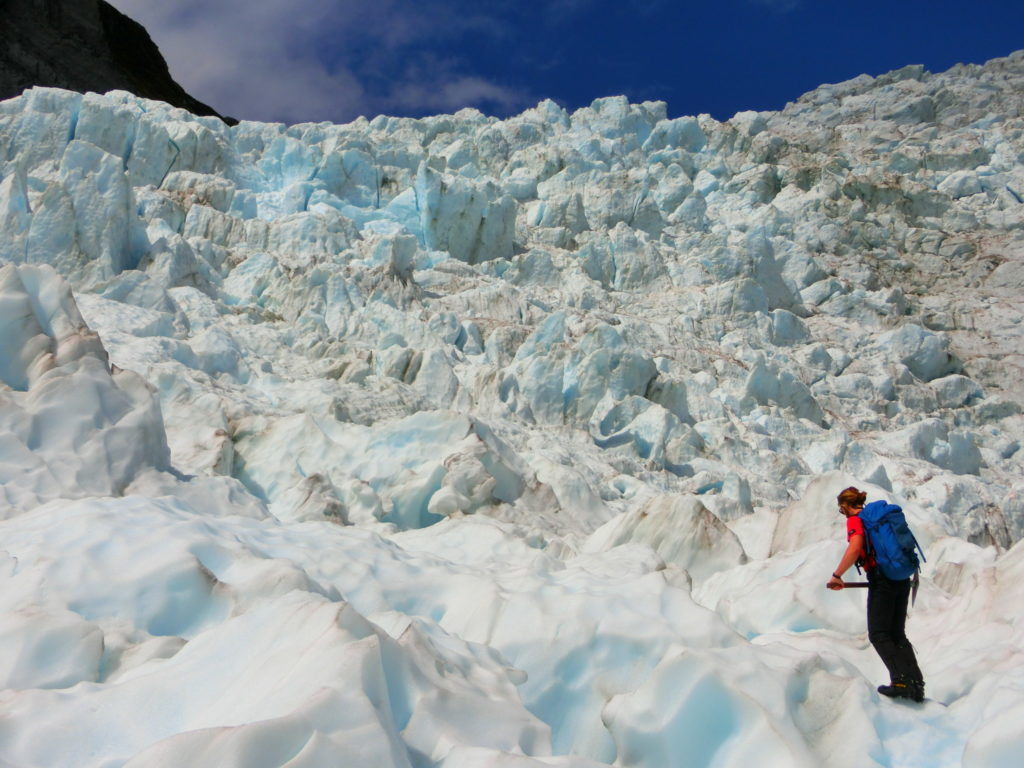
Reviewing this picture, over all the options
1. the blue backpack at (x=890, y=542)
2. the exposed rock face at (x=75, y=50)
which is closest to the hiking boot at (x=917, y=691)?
the blue backpack at (x=890, y=542)

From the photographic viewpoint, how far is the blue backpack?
3645 millimetres

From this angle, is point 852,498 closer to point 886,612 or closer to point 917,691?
point 886,612

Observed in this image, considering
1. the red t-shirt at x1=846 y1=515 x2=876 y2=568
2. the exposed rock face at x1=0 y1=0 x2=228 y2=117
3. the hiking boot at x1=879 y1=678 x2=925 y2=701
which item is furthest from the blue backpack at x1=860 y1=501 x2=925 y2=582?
the exposed rock face at x1=0 y1=0 x2=228 y2=117

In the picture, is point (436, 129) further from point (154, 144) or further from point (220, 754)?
point (220, 754)

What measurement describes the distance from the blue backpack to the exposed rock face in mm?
42088

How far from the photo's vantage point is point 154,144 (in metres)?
24.2

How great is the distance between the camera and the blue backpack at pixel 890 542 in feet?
12.0

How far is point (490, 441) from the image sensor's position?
10875mm

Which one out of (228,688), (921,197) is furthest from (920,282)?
(228,688)

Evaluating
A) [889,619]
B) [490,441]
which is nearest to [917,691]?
[889,619]

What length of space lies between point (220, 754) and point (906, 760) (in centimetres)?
255

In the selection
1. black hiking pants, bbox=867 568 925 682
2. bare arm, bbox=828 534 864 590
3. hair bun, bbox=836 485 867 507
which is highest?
hair bun, bbox=836 485 867 507

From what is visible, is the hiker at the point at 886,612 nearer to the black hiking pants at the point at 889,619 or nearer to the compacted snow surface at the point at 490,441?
the black hiking pants at the point at 889,619

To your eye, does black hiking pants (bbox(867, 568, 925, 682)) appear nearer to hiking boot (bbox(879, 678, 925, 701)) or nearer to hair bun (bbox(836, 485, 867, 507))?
hiking boot (bbox(879, 678, 925, 701))
